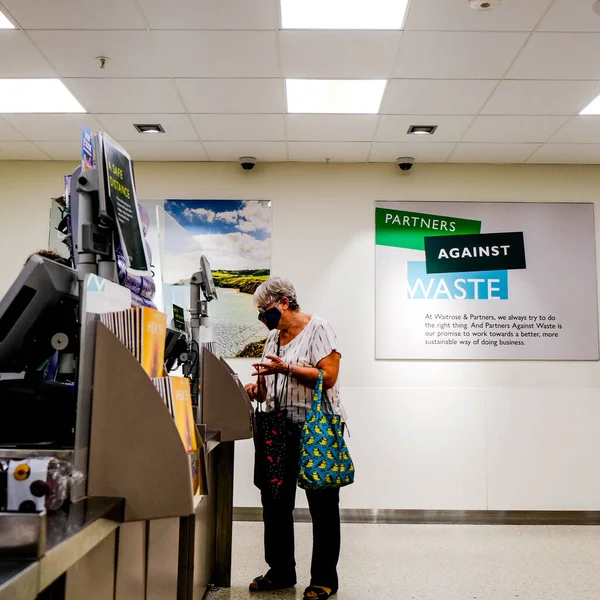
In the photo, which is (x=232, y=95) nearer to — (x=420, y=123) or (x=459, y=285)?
(x=420, y=123)

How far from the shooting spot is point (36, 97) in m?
3.71

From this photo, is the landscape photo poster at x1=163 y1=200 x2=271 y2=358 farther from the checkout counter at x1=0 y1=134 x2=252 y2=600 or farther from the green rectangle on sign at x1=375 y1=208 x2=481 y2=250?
the checkout counter at x1=0 y1=134 x2=252 y2=600

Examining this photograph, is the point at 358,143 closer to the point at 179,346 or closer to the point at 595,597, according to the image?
the point at 179,346

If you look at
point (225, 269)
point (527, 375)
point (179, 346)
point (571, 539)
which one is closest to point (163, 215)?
point (225, 269)

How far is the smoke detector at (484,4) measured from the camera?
269 cm

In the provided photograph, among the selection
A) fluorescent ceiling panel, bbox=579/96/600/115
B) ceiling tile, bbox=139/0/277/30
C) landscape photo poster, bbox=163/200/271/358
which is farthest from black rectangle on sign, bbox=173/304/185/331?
fluorescent ceiling panel, bbox=579/96/600/115

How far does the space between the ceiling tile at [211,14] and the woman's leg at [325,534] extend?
7.07 feet

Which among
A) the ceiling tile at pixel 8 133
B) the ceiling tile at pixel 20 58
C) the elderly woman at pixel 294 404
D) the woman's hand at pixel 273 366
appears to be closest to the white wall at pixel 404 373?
the ceiling tile at pixel 8 133

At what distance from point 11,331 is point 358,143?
11.6ft

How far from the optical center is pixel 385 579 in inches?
123

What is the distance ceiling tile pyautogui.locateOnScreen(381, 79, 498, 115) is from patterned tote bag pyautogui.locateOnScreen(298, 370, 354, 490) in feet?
6.00

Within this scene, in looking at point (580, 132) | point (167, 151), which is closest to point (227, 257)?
point (167, 151)

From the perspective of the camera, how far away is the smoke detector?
8.84 feet

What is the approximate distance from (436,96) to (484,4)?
918 millimetres
